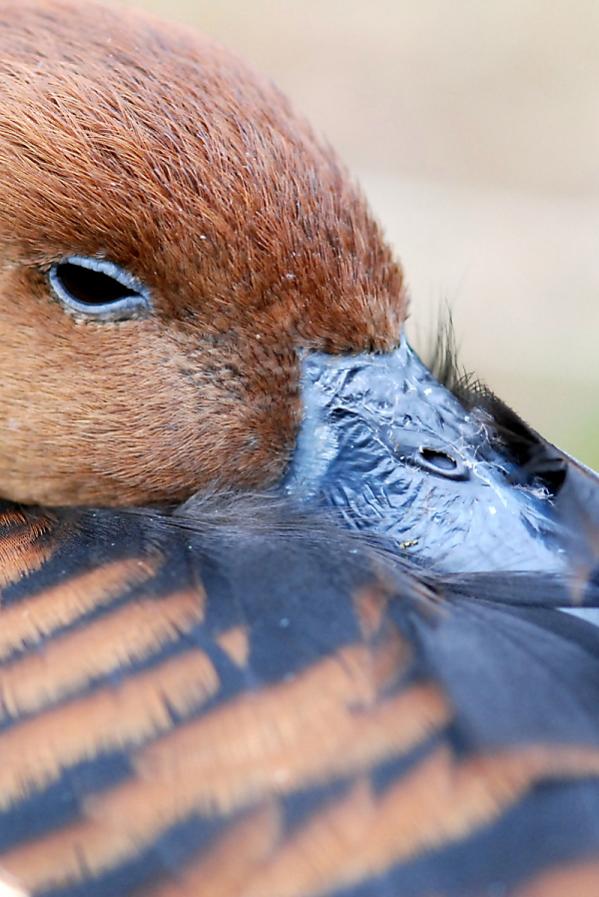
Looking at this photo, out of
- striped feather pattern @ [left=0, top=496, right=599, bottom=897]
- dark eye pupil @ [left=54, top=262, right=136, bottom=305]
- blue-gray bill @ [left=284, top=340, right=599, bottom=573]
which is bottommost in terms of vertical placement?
striped feather pattern @ [left=0, top=496, right=599, bottom=897]

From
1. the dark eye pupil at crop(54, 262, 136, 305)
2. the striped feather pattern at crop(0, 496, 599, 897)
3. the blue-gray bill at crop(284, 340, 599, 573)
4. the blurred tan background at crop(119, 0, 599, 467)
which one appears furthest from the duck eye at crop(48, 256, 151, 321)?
the blurred tan background at crop(119, 0, 599, 467)

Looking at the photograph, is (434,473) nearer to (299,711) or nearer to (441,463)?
(441,463)

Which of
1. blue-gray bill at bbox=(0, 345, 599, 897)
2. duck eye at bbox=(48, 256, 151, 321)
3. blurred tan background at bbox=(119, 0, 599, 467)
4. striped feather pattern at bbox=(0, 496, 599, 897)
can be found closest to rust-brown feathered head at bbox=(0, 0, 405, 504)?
duck eye at bbox=(48, 256, 151, 321)

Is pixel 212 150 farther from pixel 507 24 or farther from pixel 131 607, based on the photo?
pixel 507 24

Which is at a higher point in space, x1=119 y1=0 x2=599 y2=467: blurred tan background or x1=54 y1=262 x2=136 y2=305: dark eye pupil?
x1=119 y1=0 x2=599 y2=467: blurred tan background

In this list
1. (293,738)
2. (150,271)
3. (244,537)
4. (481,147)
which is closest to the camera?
(293,738)

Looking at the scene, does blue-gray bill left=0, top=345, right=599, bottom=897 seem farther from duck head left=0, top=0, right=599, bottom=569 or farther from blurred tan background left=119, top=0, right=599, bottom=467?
blurred tan background left=119, top=0, right=599, bottom=467

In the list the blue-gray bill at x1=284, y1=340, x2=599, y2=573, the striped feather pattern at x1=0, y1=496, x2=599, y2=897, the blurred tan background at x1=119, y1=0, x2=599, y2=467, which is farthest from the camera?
the blurred tan background at x1=119, y1=0, x2=599, y2=467

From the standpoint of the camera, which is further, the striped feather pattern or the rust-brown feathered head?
the rust-brown feathered head

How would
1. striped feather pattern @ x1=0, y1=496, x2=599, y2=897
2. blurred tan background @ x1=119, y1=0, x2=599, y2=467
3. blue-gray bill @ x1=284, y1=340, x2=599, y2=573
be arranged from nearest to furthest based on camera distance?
striped feather pattern @ x1=0, y1=496, x2=599, y2=897 < blue-gray bill @ x1=284, y1=340, x2=599, y2=573 < blurred tan background @ x1=119, y1=0, x2=599, y2=467

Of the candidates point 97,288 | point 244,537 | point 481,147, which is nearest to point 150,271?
point 97,288
